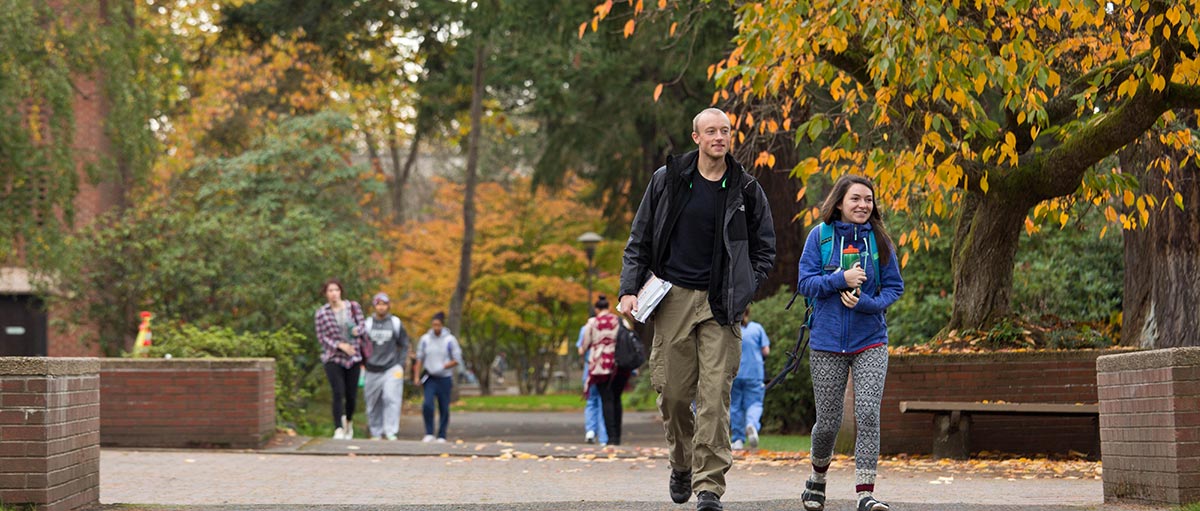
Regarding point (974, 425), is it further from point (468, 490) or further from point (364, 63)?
point (364, 63)

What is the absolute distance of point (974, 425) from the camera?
1405 centimetres

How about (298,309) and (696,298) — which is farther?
(298,309)

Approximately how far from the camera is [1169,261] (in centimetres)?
1511

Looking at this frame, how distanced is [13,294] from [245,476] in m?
27.6

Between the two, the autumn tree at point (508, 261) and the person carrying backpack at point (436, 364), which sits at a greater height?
the autumn tree at point (508, 261)

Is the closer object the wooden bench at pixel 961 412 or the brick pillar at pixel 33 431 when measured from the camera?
the brick pillar at pixel 33 431

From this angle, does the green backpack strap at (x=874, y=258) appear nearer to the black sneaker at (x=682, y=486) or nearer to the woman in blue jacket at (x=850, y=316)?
the woman in blue jacket at (x=850, y=316)

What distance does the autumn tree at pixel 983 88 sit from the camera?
1108 cm

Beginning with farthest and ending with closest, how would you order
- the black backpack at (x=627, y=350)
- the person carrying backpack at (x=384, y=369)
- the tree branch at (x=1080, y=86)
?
the person carrying backpack at (x=384, y=369) → the black backpack at (x=627, y=350) → the tree branch at (x=1080, y=86)

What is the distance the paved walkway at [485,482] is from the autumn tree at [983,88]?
2397 mm

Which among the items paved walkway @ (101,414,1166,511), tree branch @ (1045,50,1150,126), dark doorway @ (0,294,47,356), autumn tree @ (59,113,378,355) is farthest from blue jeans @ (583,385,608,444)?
dark doorway @ (0,294,47,356)

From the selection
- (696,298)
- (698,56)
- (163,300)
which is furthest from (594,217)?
(696,298)

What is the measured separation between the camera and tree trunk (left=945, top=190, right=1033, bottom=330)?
1445 centimetres

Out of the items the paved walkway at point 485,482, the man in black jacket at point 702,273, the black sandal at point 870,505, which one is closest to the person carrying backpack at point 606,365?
→ the paved walkway at point 485,482
